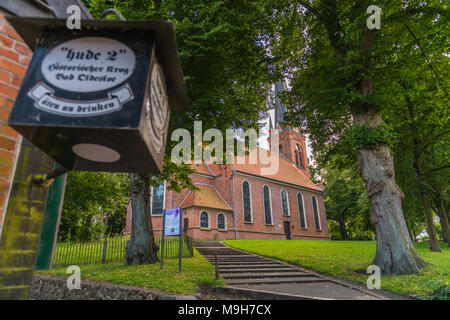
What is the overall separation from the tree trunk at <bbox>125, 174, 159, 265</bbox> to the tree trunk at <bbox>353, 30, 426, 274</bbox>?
26.0ft

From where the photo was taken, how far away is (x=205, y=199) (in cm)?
2561

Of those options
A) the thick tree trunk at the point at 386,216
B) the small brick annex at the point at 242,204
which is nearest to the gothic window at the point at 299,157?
the small brick annex at the point at 242,204

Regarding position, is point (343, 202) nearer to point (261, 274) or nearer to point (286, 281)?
point (261, 274)

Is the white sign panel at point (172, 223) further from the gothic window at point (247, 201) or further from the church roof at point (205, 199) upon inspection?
the gothic window at point (247, 201)

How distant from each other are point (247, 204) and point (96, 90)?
28389 millimetres

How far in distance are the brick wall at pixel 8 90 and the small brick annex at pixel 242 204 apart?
56.3 feet

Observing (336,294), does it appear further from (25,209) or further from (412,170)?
(412,170)

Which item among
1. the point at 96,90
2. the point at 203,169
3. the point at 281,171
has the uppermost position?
the point at 281,171

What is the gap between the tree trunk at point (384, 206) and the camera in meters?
8.03

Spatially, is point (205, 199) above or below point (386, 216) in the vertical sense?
above

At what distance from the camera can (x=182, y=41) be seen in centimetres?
662
